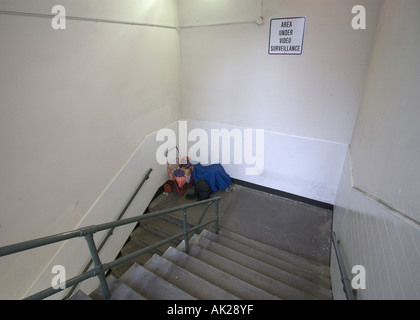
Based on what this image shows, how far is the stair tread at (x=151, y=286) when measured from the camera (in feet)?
5.90

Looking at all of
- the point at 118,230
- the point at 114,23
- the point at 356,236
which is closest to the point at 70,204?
the point at 118,230

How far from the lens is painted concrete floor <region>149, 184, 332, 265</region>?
3.35 meters

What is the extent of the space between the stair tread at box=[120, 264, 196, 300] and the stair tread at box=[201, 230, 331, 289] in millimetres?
1383

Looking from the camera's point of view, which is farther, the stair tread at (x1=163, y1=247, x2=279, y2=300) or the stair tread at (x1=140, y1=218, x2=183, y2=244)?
the stair tread at (x1=140, y1=218, x2=183, y2=244)

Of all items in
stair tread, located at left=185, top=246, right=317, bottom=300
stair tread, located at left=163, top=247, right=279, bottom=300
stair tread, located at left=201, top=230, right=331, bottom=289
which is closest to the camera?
stair tread, located at left=163, top=247, right=279, bottom=300

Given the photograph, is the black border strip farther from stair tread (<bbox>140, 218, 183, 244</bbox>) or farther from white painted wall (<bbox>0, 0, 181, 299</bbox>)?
white painted wall (<bbox>0, 0, 181, 299</bbox>)

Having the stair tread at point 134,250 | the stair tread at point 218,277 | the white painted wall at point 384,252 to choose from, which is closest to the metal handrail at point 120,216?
the stair tread at point 134,250

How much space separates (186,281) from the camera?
82.0 inches

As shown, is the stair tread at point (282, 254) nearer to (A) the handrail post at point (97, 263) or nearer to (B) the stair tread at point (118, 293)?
(B) the stair tread at point (118, 293)

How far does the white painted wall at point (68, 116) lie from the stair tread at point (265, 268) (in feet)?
5.08

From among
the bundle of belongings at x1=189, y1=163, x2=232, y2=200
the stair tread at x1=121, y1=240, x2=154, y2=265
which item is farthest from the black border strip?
the stair tread at x1=121, y1=240, x2=154, y2=265

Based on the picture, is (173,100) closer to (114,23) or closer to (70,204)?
(114,23)
